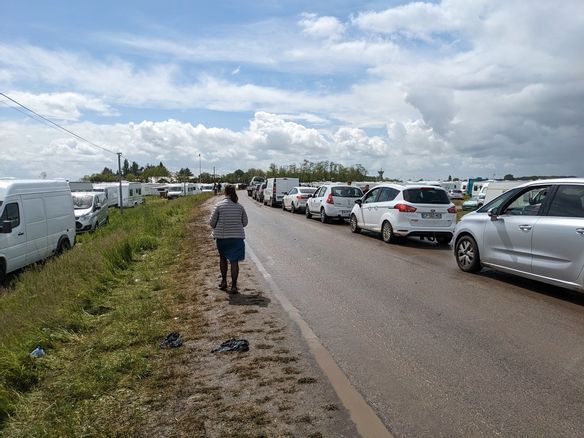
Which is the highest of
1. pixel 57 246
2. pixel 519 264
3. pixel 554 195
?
pixel 554 195

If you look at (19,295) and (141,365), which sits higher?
(141,365)

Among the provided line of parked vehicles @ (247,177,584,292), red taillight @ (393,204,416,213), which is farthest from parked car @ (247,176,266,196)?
line of parked vehicles @ (247,177,584,292)

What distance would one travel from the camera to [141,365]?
15.9 ft

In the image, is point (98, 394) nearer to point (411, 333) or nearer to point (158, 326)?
point (158, 326)

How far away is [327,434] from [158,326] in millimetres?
3187

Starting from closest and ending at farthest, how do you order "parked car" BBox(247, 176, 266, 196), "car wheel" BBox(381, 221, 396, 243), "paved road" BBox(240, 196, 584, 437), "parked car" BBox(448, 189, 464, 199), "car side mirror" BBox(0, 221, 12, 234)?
"paved road" BBox(240, 196, 584, 437) < "car side mirror" BBox(0, 221, 12, 234) < "car wheel" BBox(381, 221, 396, 243) < "parked car" BBox(247, 176, 266, 196) < "parked car" BBox(448, 189, 464, 199)

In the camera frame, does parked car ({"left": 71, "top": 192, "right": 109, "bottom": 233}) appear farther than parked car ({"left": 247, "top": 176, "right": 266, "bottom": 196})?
No

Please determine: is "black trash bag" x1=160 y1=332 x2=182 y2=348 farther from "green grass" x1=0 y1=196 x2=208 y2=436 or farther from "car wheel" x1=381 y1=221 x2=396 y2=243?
"car wheel" x1=381 y1=221 x2=396 y2=243

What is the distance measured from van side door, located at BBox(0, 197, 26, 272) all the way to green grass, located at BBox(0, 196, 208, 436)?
980 mm

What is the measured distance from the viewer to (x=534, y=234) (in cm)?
762

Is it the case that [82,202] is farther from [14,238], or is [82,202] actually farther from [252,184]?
[252,184]

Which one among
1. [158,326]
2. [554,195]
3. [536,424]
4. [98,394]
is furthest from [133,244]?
[536,424]

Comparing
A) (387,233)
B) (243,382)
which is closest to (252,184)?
(387,233)

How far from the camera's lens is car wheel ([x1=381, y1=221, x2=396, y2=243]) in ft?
45.4
